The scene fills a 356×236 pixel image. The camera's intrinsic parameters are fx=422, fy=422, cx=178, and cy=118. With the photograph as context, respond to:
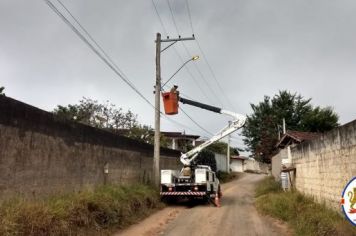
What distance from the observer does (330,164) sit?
12.7 metres

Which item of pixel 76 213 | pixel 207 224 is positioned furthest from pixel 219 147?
pixel 76 213

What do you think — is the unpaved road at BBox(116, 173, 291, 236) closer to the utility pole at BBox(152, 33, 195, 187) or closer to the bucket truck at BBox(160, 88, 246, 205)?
the bucket truck at BBox(160, 88, 246, 205)

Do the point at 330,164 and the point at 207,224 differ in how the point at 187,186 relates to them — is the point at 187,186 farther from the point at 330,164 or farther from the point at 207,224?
the point at 330,164

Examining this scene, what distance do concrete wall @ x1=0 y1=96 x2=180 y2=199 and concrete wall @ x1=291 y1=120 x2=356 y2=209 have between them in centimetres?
795

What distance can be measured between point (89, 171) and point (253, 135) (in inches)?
1568

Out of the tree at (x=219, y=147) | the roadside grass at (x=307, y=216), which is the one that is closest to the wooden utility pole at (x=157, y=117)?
the roadside grass at (x=307, y=216)

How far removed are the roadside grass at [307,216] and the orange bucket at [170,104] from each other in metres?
6.51

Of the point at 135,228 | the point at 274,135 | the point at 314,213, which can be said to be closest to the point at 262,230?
the point at 314,213

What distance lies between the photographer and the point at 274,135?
48438 mm

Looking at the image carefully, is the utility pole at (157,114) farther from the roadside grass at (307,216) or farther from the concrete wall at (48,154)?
the roadside grass at (307,216)

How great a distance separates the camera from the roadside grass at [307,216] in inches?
398

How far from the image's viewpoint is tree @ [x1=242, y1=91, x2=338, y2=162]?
4756 cm

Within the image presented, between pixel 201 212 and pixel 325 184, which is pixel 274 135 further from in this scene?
pixel 325 184

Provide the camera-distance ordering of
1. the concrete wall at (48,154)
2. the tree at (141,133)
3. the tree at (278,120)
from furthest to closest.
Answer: the tree at (278,120) → the tree at (141,133) → the concrete wall at (48,154)
